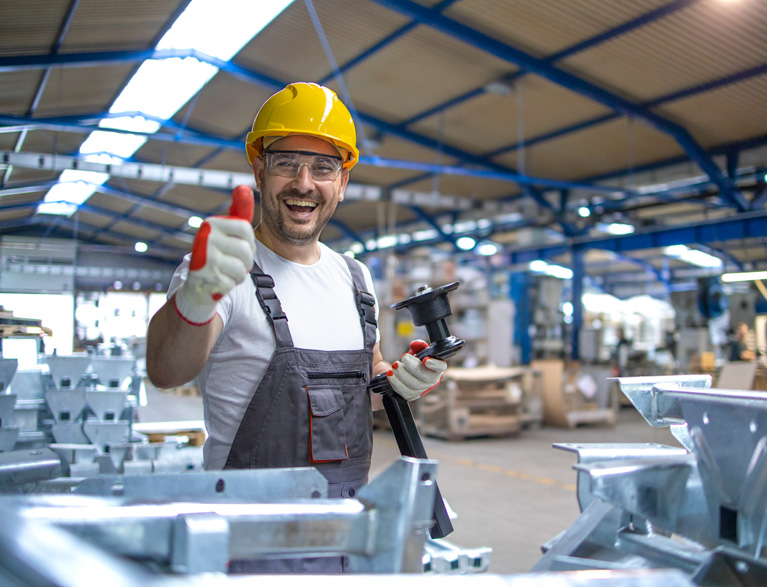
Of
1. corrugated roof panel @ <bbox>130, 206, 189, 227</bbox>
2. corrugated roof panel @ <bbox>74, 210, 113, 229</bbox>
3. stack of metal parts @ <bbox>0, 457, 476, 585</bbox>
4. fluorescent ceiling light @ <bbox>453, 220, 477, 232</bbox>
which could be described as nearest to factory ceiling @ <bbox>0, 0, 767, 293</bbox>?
corrugated roof panel @ <bbox>74, 210, 113, 229</bbox>

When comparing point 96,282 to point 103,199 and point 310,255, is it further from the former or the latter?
point 310,255

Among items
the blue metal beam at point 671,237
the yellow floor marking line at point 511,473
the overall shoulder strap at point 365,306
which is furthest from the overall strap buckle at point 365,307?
the blue metal beam at point 671,237

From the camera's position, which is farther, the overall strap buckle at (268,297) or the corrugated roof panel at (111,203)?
the corrugated roof panel at (111,203)

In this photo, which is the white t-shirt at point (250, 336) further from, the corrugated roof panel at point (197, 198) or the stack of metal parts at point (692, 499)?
the corrugated roof panel at point (197, 198)

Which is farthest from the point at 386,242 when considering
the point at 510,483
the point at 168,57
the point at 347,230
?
the point at 510,483

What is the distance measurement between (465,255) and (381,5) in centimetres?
909

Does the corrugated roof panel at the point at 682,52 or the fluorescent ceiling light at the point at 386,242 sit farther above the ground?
the corrugated roof panel at the point at 682,52

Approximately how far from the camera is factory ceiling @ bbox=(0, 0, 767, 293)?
698 cm

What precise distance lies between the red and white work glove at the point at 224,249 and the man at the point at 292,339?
0.16 meters

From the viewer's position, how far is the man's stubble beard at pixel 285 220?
5.77ft

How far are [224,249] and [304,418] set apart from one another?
0.67 meters

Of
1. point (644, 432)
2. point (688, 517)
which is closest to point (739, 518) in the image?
point (688, 517)

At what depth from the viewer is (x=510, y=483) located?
20.7 ft

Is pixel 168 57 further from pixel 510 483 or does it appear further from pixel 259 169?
pixel 259 169
